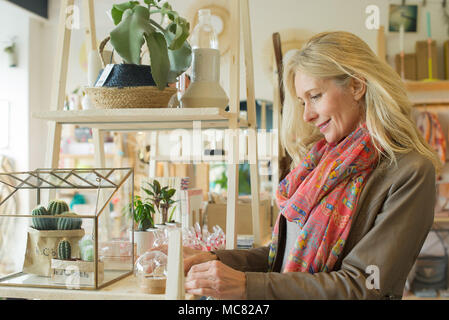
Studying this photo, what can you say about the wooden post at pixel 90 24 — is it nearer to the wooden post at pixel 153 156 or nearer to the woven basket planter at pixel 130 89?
the woven basket planter at pixel 130 89

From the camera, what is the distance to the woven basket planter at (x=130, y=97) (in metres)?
1.06

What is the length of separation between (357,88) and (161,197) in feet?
2.23

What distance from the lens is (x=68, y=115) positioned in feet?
3.69

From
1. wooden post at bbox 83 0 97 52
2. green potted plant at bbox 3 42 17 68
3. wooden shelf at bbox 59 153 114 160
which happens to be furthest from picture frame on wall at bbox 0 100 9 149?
wooden post at bbox 83 0 97 52

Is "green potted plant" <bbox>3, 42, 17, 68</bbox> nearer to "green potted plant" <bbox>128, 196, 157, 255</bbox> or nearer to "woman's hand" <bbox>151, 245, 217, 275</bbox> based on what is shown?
"green potted plant" <bbox>128, 196, 157, 255</bbox>

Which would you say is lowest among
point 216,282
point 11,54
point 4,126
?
point 216,282

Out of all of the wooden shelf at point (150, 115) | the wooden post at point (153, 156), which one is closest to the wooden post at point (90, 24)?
the wooden shelf at point (150, 115)

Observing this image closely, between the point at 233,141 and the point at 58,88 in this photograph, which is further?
the point at 58,88

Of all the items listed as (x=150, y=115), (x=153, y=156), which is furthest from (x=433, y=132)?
(x=150, y=115)

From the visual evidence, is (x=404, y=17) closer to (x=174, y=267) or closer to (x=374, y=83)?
(x=374, y=83)

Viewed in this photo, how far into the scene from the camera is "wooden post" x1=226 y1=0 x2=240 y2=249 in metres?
1.12

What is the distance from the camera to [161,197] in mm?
1437

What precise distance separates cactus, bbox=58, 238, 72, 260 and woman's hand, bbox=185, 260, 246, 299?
0.26 meters

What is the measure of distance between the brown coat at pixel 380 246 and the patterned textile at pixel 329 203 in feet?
0.09
